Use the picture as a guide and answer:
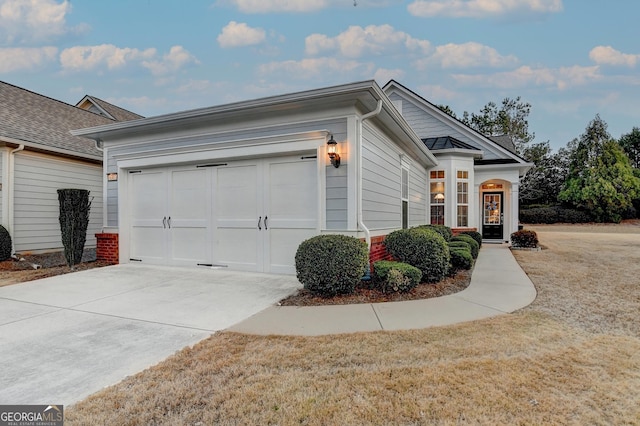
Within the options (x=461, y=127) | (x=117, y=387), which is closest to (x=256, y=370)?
(x=117, y=387)

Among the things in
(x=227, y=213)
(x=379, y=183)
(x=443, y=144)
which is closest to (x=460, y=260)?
(x=379, y=183)

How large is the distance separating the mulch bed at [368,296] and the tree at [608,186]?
2765 centimetres

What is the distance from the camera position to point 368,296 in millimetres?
4859

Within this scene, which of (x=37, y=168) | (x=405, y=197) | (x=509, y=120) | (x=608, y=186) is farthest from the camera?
(x=509, y=120)

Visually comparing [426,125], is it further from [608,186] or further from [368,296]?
[608,186]

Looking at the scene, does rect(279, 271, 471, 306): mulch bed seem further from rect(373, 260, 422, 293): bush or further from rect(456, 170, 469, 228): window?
rect(456, 170, 469, 228): window

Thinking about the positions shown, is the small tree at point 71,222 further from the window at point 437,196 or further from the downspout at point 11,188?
the window at point 437,196

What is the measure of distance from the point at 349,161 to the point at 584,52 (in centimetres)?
2198

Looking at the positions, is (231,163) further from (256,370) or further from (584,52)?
(584,52)

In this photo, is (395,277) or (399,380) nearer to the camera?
(399,380)

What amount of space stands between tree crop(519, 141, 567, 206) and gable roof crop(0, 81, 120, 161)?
3336 cm

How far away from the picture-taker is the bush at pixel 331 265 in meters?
4.67

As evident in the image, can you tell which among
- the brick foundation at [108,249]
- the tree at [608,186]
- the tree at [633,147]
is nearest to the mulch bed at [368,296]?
the brick foundation at [108,249]

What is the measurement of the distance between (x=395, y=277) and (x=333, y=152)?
224 centimetres
